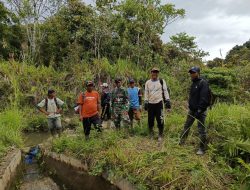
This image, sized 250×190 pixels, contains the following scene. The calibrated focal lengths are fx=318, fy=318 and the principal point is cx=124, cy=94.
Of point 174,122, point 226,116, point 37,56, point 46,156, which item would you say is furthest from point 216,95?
point 37,56

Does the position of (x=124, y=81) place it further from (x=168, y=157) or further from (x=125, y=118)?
(x=168, y=157)

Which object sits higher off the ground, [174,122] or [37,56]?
[37,56]

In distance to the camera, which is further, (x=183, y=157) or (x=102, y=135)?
(x=102, y=135)

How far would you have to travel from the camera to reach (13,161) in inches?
312

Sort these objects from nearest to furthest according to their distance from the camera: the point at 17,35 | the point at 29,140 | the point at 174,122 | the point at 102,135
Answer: the point at 102,135, the point at 174,122, the point at 29,140, the point at 17,35

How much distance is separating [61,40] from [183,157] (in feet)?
52.1

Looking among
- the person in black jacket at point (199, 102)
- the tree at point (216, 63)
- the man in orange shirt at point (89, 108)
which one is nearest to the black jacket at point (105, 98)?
the man in orange shirt at point (89, 108)

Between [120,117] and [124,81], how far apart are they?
7.34 metres

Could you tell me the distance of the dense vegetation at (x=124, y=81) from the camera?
19.9 feet

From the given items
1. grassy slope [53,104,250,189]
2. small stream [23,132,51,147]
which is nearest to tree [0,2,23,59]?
small stream [23,132,51,147]

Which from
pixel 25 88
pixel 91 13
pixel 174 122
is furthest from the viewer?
pixel 91 13

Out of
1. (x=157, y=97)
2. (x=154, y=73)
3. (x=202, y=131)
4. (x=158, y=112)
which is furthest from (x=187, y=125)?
(x=154, y=73)

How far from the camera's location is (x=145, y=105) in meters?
8.09

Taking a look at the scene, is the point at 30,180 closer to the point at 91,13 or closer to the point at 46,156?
the point at 46,156
